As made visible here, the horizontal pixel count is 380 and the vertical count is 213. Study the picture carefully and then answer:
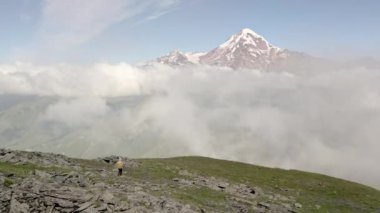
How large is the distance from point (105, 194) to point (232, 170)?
53084mm

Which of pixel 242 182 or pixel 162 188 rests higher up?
pixel 242 182

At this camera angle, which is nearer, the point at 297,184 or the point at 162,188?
the point at 162,188

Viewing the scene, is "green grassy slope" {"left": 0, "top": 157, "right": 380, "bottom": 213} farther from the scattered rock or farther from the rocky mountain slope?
the scattered rock

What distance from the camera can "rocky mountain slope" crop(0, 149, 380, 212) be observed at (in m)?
35.3

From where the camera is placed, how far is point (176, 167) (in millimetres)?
77812

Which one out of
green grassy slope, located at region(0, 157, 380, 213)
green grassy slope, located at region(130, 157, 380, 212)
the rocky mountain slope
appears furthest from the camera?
green grassy slope, located at region(130, 157, 380, 212)

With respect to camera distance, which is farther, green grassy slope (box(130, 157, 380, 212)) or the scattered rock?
green grassy slope (box(130, 157, 380, 212))

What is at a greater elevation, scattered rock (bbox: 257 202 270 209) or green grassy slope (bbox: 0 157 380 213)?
green grassy slope (bbox: 0 157 380 213)

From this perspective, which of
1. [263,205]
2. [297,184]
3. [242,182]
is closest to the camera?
[263,205]

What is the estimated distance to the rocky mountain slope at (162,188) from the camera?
35.3m

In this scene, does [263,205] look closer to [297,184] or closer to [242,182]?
[242,182]

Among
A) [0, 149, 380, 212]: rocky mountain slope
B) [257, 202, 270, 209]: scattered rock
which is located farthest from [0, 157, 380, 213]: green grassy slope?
[257, 202, 270, 209]: scattered rock

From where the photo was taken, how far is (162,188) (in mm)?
52375

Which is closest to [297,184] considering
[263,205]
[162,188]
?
[263,205]
